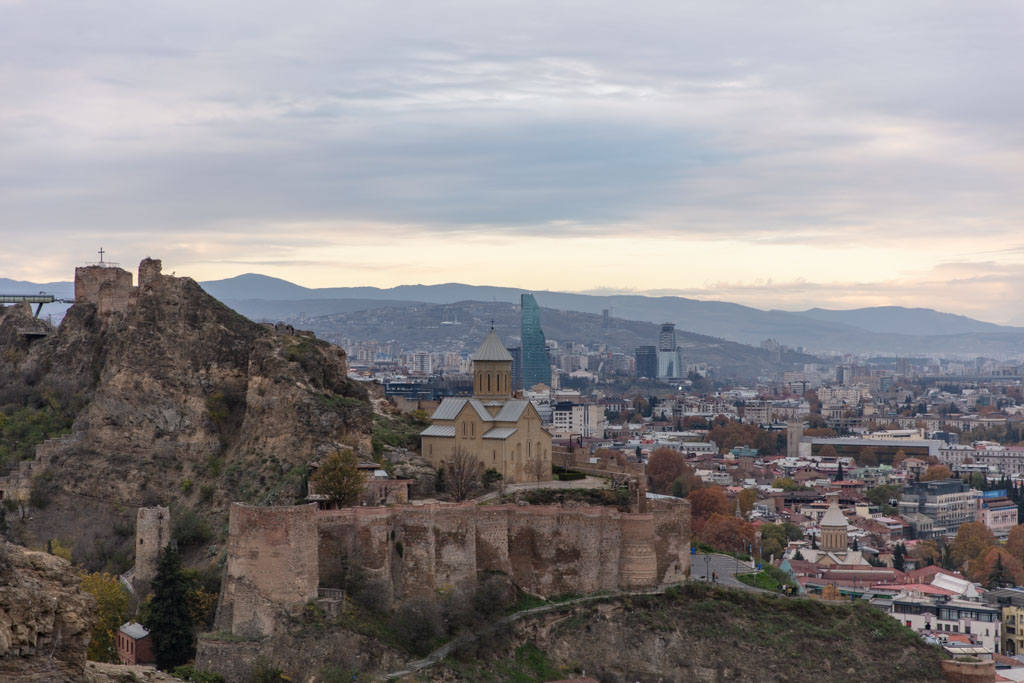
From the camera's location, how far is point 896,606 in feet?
200

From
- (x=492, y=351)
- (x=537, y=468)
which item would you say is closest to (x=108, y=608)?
(x=537, y=468)

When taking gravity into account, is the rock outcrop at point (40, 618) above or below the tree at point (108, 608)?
above

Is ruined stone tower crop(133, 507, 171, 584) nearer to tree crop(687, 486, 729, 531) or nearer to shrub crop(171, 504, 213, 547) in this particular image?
shrub crop(171, 504, 213, 547)

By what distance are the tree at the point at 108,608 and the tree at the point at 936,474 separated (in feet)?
277

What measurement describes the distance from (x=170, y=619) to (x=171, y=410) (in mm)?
12447

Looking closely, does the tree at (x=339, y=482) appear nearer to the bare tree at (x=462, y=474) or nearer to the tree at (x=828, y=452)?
the bare tree at (x=462, y=474)

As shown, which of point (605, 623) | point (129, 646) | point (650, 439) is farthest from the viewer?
point (650, 439)

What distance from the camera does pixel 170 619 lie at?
33312 millimetres

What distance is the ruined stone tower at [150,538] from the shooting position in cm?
3747

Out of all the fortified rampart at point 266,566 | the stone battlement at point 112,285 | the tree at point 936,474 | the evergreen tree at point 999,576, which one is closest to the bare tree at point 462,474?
the fortified rampart at point 266,566

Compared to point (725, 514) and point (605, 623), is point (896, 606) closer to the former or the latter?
point (725, 514)

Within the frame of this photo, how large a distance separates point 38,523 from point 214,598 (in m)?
10.6

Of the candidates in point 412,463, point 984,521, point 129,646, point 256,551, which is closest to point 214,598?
point 129,646

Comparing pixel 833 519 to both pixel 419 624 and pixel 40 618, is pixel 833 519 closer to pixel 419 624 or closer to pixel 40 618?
pixel 419 624
